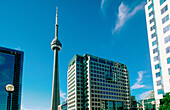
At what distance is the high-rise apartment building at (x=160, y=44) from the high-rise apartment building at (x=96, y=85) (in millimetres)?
66593

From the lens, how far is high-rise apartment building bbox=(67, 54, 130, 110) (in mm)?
125000

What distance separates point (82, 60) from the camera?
461ft

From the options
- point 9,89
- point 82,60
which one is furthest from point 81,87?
point 9,89

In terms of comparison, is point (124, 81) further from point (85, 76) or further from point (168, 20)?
point (168, 20)

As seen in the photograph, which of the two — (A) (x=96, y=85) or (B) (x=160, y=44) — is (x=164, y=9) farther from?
(A) (x=96, y=85)

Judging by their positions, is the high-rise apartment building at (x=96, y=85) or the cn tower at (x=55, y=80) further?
the cn tower at (x=55, y=80)

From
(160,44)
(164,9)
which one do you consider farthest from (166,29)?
(164,9)

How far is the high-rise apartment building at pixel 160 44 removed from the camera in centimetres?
5694

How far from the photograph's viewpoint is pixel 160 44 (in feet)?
200

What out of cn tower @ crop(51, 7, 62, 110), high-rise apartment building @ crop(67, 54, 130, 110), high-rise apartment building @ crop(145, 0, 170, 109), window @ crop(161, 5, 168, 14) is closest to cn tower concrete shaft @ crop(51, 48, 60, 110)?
cn tower @ crop(51, 7, 62, 110)

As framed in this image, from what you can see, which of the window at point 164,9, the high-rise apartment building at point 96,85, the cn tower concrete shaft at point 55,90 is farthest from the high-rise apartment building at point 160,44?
the cn tower concrete shaft at point 55,90

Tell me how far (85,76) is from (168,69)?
80954mm

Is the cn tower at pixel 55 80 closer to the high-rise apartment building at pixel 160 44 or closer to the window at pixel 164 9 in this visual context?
the high-rise apartment building at pixel 160 44

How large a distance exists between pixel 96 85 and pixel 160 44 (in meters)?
74.4
